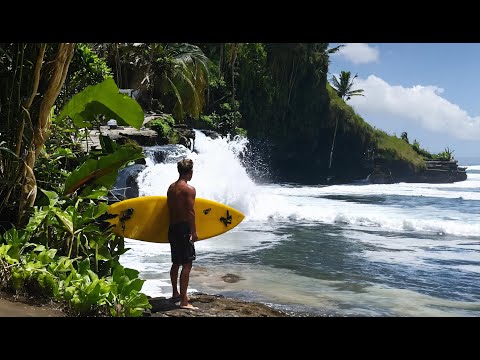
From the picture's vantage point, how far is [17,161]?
3502 mm

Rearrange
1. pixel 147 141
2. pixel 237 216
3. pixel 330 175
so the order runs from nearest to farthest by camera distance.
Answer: pixel 237 216 < pixel 147 141 < pixel 330 175

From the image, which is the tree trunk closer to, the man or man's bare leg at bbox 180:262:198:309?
the man

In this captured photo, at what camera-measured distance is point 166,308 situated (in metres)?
3.58

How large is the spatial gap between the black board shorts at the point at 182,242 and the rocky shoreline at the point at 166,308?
0.34 m

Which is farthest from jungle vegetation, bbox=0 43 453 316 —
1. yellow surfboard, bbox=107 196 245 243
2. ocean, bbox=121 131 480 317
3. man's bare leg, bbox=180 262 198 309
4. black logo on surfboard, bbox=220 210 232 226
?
ocean, bbox=121 131 480 317

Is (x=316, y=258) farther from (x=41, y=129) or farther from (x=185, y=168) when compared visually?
(x=41, y=129)

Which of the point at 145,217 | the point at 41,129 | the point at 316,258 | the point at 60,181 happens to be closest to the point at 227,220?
the point at 145,217

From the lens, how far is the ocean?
5641mm

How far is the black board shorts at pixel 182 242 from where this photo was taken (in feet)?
11.8

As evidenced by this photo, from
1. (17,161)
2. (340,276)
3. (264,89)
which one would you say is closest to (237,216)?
(17,161)

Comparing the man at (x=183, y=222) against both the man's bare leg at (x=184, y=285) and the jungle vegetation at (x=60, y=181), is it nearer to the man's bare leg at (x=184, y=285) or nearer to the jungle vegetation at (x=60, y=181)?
the man's bare leg at (x=184, y=285)
